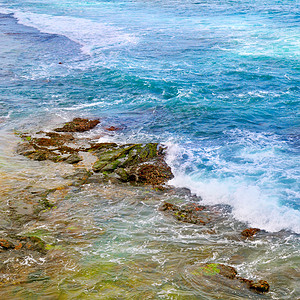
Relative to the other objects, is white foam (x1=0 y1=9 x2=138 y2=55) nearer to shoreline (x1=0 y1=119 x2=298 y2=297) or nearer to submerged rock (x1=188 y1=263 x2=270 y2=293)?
shoreline (x1=0 y1=119 x2=298 y2=297)

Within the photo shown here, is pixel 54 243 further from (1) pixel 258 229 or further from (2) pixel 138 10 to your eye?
(2) pixel 138 10

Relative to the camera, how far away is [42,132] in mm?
21109

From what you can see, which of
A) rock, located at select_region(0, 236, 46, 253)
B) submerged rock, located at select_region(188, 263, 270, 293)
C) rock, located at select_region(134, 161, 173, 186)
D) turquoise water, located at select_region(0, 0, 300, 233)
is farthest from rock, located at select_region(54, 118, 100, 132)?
submerged rock, located at select_region(188, 263, 270, 293)

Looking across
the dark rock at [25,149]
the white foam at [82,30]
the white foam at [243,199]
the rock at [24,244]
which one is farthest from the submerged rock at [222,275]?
the white foam at [82,30]

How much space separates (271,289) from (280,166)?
928 centimetres

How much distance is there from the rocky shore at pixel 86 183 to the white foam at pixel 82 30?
24.9m

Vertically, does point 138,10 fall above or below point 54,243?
above

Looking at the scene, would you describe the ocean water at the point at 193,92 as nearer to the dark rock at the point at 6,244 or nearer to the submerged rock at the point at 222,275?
the submerged rock at the point at 222,275

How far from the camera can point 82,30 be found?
182ft

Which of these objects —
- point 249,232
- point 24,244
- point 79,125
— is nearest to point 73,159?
point 79,125

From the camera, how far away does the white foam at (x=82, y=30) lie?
4622cm

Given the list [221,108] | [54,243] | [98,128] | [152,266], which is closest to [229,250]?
[152,266]

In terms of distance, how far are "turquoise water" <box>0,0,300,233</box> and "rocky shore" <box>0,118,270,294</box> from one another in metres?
1.18

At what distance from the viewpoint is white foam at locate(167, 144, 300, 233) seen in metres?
13.2
